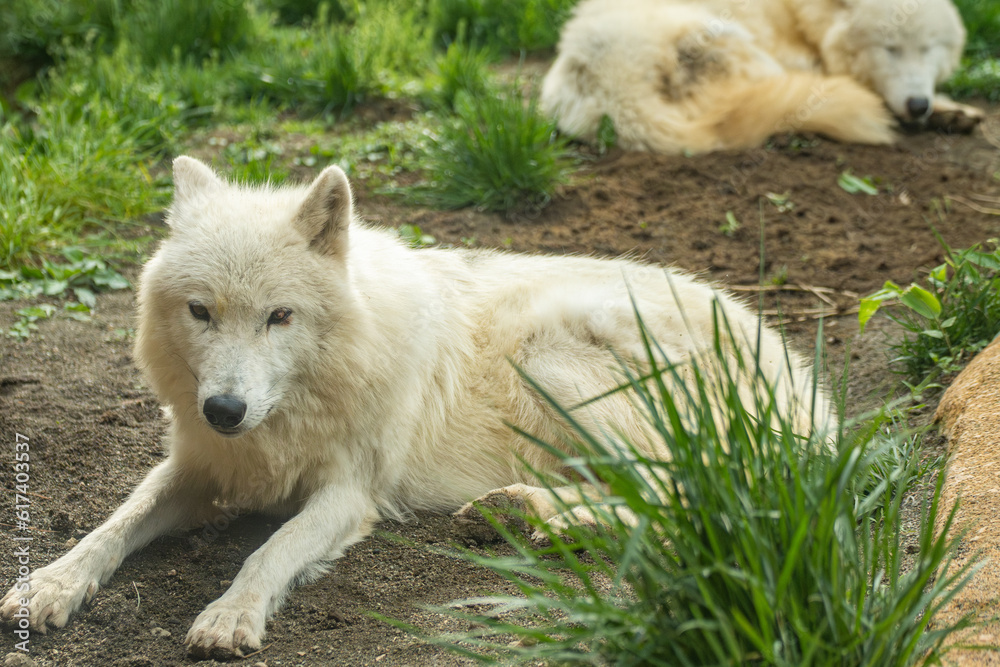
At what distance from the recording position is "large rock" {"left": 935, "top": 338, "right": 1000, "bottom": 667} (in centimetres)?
207

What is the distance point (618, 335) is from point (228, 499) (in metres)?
1.64

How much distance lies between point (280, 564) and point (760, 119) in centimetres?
535

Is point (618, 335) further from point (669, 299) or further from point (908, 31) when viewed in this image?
point (908, 31)

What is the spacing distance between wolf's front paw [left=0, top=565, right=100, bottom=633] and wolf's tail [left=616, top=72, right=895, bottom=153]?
5.24m

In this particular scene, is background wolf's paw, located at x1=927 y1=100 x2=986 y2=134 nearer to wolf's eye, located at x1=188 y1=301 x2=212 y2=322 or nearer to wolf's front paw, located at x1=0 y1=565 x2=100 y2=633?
wolf's eye, located at x1=188 y1=301 x2=212 y2=322

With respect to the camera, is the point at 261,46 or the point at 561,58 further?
the point at 261,46

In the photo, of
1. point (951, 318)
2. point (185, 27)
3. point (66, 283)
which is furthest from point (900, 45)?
point (66, 283)

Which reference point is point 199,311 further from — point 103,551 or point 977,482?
point 977,482

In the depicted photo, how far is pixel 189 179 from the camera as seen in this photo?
3.23 metres

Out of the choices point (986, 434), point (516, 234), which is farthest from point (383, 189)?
point (986, 434)

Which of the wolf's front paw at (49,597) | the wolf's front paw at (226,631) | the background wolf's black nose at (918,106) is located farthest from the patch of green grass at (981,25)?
the wolf's front paw at (49,597)

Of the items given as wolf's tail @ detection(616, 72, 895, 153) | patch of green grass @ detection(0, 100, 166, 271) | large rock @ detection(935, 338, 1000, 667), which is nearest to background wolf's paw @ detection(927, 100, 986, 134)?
wolf's tail @ detection(616, 72, 895, 153)

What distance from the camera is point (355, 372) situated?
10.1 ft

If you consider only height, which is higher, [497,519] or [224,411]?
[224,411]
